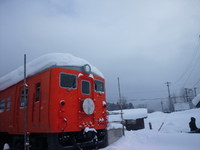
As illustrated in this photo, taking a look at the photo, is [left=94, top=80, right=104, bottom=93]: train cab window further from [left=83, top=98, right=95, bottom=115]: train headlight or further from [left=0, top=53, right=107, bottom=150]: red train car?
[left=83, top=98, right=95, bottom=115]: train headlight

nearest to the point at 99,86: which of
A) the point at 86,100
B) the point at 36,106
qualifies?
the point at 86,100

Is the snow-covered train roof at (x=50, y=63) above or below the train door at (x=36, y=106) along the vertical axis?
above

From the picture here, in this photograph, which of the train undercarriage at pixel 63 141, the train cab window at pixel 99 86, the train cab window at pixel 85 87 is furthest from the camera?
the train cab window at pixel 99 86

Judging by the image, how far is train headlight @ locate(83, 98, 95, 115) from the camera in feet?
21.5

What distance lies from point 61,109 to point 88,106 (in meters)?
1.04

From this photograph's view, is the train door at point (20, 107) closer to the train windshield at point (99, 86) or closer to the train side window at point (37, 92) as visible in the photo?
the train side window at point (37, 92)

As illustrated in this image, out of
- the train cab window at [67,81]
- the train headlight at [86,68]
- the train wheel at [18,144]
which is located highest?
the train headlight at [86,68]

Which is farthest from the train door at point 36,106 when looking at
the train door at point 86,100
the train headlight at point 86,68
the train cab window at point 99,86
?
the train cab window at point 99,86

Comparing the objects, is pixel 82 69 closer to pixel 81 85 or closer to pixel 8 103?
pixel 81 85

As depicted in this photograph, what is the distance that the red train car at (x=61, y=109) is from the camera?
19.3 feet

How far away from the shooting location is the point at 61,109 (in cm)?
598

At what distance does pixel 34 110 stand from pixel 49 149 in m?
1.49

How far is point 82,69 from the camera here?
23.1 feet

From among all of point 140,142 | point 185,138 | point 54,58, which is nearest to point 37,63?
point 54,58
